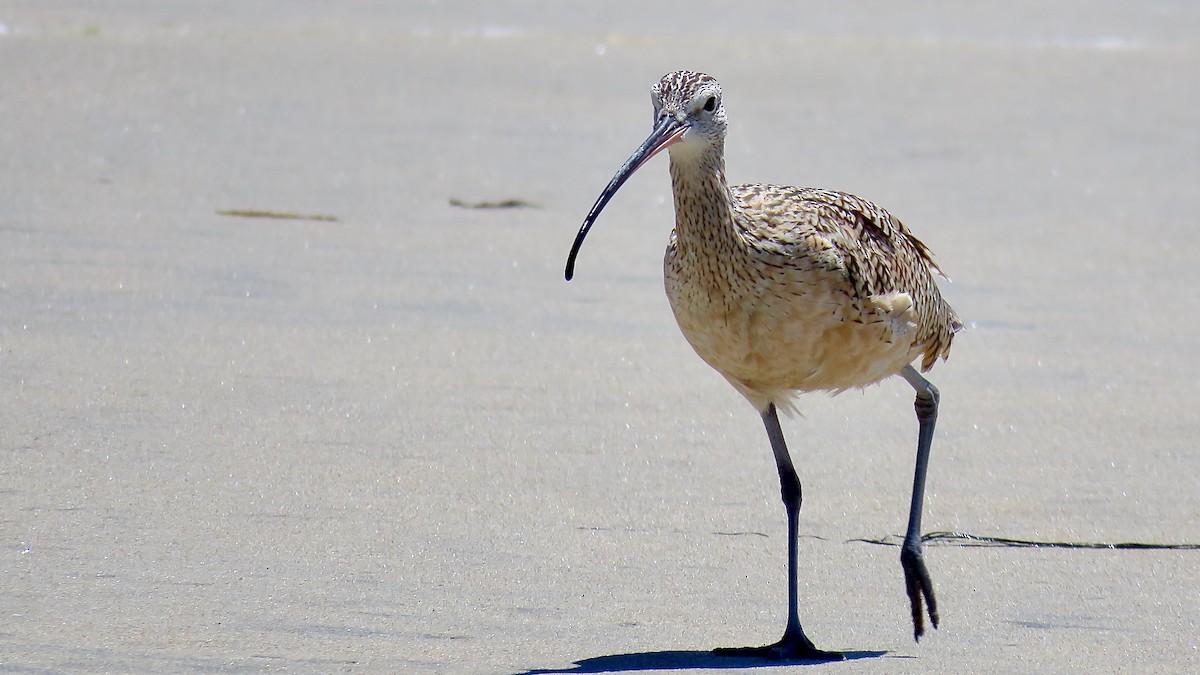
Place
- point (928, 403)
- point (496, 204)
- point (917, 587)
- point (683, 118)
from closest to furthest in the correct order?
1. point (683, 118)
2. point (917, 587)
3. point (928, 403)
4. point (496, 204)

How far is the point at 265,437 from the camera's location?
5.57 m

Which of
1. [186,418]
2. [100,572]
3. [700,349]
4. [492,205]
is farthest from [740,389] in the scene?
[492,205]

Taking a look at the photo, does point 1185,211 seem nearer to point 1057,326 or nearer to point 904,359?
point 1057,326

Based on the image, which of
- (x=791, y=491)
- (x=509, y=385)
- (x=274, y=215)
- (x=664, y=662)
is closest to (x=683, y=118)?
(x=791, y=491)

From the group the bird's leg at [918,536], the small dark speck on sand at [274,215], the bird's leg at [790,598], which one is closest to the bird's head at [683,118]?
the bird's leg at [790,598]

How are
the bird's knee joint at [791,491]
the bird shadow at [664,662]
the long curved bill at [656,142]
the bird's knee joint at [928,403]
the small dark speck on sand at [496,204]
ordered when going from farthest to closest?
the small dark speck on sand at [496,204]
the bird's knee joint at [928,403]
the bird's knee joint at [791,491]
the long curved bill at [656,142]
the bird shadow at [664,662]

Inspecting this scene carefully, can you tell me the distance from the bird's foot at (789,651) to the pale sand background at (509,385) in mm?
61

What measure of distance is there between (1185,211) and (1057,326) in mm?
2733

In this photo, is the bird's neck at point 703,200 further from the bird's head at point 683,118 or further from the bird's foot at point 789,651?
the bird's foot at point 789,651

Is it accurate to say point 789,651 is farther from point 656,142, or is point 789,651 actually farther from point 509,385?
point 509,385

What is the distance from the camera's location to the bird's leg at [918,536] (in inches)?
173

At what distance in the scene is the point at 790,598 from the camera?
14.2 feet

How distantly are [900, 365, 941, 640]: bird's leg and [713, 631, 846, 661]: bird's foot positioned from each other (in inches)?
11.7

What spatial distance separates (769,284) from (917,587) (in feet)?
2.91
